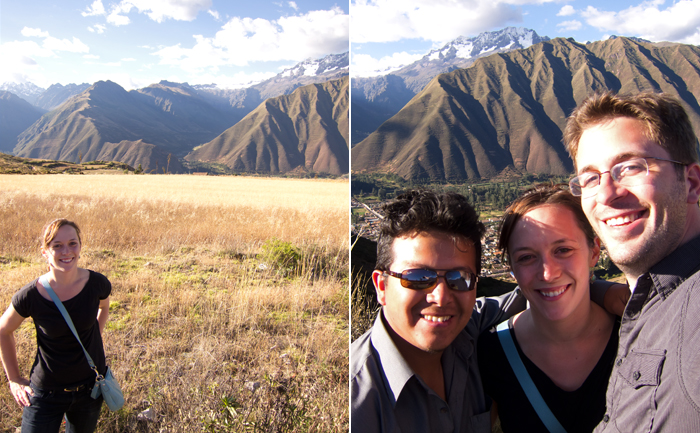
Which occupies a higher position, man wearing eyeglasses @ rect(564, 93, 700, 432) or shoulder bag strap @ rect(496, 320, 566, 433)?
man wearing eyeglasses @ rect(564, 93, 700, 432)

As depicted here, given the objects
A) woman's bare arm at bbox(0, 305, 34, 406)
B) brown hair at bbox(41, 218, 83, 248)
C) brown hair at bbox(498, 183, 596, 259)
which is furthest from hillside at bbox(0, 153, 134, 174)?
brown hair at bbox(498, 183, 596, 259)

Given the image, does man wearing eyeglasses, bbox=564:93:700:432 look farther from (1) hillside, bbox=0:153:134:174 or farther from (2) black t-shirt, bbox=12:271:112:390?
(1) hillside, bbox=0:153:134:174

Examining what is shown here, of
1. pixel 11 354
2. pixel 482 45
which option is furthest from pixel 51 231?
pixel 482 45

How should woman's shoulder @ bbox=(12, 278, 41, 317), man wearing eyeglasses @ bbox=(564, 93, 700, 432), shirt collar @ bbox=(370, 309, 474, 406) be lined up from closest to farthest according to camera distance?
man wearing eyeglasses @ bbox=(564, 93, 700, 432) → shirt collar @ bbox=(370, 309, 474, 406) → woman's shoulder @ bbox=(12, 278, 41, 317)

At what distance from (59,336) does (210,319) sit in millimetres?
2336

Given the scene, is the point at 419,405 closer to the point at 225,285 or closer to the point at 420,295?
the point at 420,295

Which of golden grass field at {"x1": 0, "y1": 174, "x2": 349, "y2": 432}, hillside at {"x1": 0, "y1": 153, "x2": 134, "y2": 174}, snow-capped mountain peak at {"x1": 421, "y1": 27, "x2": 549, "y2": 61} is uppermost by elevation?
snow-capped mountain peak at {"x1": 421, "y1": 27, "x2": 549, "y2": 61}

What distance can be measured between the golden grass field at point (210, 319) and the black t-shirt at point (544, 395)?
5.75 feet

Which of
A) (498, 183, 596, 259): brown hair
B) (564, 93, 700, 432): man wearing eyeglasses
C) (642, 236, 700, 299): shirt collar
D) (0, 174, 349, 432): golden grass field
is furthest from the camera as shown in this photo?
(0, 174, 349, 432): golden grass field

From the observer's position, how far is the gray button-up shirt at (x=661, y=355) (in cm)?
110

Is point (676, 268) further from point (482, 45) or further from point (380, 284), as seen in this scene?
point (482, 45)

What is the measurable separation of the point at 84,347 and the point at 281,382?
167 cm

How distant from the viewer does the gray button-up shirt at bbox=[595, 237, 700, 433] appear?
1096 millimetres

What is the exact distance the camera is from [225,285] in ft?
21.4
